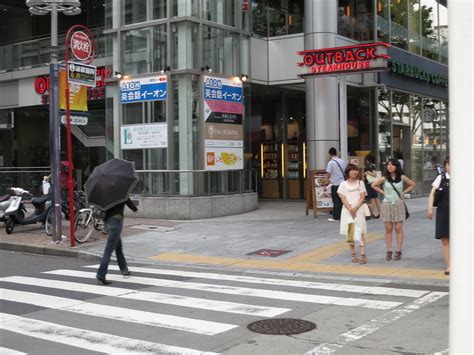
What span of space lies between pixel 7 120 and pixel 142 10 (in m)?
14.7

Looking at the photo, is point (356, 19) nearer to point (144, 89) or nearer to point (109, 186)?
point (144, 89)

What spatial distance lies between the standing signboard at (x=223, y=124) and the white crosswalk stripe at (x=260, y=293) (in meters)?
7.74

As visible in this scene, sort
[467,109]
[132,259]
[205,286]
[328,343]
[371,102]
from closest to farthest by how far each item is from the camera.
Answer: [467,109], [328,343], [205,286], [132,259], [371,102]


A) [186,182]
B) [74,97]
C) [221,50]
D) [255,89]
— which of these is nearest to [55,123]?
[74,97]

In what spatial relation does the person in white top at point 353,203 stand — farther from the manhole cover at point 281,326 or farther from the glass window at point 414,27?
the glass window at point 414,27

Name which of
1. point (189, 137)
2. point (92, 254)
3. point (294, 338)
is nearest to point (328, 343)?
point (294, 338)

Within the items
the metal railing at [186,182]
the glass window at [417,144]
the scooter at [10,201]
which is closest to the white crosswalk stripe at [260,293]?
the scooter at [10,201]

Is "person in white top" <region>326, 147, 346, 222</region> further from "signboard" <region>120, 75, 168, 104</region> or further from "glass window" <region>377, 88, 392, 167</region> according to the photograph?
"glass window" <region>377, 88, 392, 167</region>

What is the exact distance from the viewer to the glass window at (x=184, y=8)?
16969 millimetres

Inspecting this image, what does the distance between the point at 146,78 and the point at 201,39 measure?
2.05m

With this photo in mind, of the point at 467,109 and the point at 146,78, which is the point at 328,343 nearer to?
the point at 467,109

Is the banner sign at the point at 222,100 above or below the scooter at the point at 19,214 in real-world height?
above

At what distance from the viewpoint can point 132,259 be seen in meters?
11.7

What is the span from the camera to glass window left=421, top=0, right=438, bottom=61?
24.6 m
